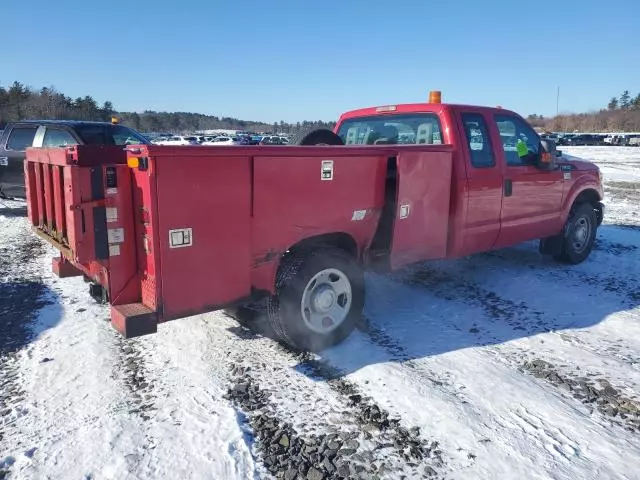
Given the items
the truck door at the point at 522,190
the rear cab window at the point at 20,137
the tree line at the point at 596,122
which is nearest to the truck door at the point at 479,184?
the truck door at the point at 522,190

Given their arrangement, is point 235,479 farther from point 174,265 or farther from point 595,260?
point 595,260

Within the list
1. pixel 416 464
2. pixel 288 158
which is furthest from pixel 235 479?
pixel 288 158

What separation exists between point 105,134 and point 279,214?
7.49 meters

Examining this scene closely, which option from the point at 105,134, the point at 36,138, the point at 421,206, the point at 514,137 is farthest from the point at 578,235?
the point at 36,138

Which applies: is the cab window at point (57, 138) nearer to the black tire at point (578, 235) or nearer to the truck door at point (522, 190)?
the truck door at point (522, 190)

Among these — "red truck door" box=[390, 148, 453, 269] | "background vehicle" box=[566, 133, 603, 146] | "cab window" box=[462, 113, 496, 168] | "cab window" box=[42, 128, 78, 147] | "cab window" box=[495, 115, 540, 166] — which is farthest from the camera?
"background vehicle" box=[566, 133, 603, 146]

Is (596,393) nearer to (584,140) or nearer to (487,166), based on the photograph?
(487,166)

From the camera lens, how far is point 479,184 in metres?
5.29

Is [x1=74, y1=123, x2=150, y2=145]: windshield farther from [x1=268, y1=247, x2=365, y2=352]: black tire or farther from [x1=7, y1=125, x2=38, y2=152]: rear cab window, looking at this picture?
[x1=268, y1=247, x2=365, y2=352]: black tire

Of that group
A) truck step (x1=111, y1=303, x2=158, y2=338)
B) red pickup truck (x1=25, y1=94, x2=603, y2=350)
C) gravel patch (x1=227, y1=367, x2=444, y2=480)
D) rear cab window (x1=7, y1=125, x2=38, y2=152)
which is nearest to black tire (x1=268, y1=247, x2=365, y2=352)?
red pickup truck (x1=25, y1=94, x2=603, y2=350)

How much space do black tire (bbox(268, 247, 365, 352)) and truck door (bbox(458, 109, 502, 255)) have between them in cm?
168

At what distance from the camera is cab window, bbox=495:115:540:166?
5754mm

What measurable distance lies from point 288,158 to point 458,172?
7.05 feet

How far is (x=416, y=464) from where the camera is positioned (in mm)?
2734
